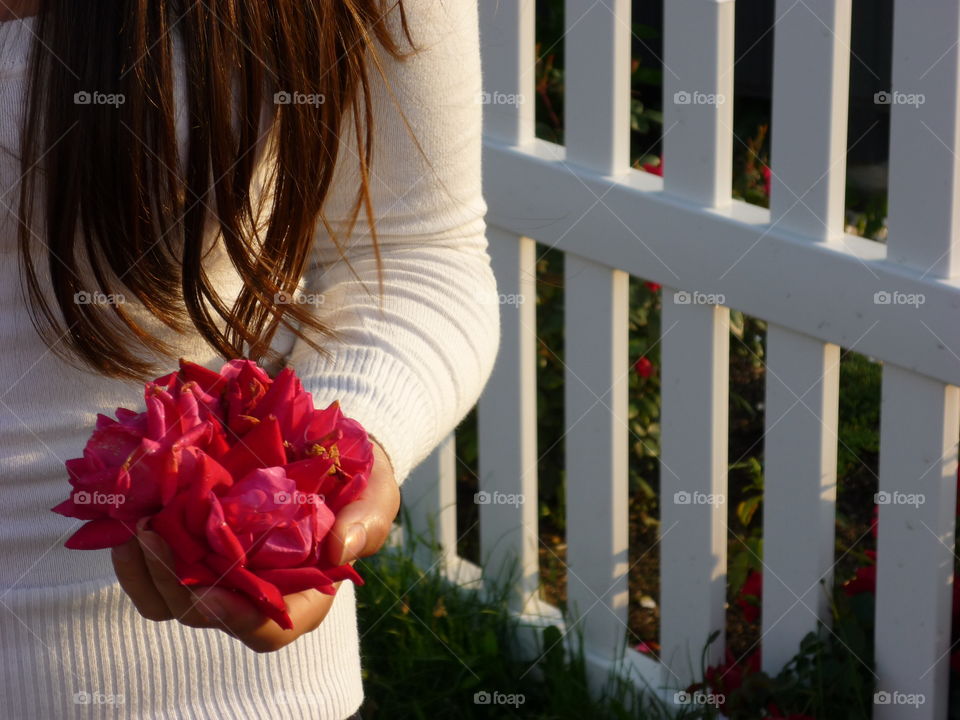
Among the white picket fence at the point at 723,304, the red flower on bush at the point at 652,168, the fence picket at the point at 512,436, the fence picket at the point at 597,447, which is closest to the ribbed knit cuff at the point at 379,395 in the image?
the white picket fence at the point at 723,304

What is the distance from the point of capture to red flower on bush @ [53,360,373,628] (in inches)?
35.3

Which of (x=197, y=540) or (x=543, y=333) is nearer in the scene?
(x=197, y=540)

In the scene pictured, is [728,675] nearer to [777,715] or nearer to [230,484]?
[777,715]

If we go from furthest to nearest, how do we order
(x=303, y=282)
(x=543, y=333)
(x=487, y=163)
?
1. (x=543, y=333)
2. (x=487, y=163)
3. (x=303, y=282)

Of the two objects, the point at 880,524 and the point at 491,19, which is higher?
the point at 491,19

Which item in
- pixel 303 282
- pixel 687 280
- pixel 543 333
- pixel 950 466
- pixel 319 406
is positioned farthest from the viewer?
pixel 543 333

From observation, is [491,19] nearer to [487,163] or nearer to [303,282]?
[487,163]

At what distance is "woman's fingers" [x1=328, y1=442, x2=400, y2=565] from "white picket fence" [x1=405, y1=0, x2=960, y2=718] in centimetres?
116

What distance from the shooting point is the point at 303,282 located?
134cm

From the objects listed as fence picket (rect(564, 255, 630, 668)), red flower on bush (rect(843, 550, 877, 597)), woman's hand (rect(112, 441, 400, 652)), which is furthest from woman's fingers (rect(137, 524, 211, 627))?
red flower on bush (rect(843, 550, 877, 597))

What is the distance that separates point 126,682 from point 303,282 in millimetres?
447

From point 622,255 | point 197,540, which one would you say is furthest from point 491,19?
point 197,540

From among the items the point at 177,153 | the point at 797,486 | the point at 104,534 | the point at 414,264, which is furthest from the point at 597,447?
the point at 104,534

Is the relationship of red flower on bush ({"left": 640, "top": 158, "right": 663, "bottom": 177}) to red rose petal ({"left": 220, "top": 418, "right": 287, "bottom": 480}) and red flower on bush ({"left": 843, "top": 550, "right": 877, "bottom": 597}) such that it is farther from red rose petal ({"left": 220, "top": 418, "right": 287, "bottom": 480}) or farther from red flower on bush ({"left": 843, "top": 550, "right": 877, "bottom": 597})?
red rose petal ({"left": 220, "top": 418, "right": 287, "bottom": 480})
